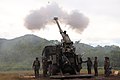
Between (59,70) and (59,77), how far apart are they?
2.53 m

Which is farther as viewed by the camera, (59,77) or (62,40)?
(62,40)

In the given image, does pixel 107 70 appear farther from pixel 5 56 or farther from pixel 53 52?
pixel 5 56

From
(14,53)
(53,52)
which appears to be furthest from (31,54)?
(53,52)

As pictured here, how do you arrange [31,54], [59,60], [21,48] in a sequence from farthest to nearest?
[21,48], [31,54], [59,60]

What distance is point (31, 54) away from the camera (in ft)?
357

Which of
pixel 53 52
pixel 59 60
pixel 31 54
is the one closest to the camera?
pixel 59 60

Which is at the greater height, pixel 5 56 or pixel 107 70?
pixel 5 56

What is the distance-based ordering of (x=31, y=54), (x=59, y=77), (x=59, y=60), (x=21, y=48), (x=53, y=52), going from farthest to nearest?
(x=21, y=48)
(x=31, y=54)
(x=53, y=52)
(x=59, y=60)
(x=59, y=77)

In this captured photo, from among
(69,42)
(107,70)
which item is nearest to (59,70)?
(69,42)

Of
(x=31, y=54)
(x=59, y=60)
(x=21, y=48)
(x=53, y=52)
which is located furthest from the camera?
(x=21, y=48)

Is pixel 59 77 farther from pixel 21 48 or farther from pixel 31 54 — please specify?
pixel 21 48

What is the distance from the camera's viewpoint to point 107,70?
24078mm

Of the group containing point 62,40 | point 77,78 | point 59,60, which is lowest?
point 77,78

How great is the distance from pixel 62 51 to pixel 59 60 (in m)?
0.71
